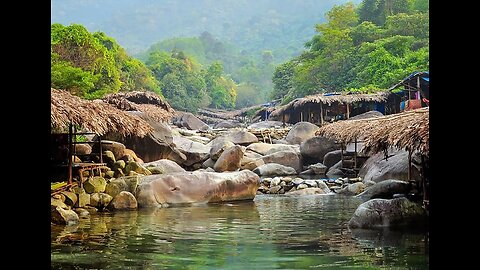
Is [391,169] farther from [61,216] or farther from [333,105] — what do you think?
[333,105]

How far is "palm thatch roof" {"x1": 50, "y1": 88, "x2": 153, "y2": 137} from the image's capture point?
33.0 ft

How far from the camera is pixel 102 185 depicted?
1193 cm

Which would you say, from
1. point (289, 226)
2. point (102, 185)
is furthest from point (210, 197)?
point (289, 226)

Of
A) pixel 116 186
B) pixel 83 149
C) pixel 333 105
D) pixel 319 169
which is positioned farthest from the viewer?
pixel 333 105

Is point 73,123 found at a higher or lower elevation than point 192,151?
higher

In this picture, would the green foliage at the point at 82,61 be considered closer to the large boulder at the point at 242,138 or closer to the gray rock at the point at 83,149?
the gray rock at the point at 83,149

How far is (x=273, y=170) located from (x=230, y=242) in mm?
11670

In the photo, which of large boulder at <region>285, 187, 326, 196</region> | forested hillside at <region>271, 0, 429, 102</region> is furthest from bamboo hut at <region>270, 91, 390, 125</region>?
large boulder at <region>285, 187, 326, 196</region>

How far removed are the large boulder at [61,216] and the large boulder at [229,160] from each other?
28.7 ft

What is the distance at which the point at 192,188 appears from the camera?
12.7 metres

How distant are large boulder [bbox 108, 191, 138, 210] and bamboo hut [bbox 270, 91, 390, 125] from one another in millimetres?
17339

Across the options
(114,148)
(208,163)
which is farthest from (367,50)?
(114,148)

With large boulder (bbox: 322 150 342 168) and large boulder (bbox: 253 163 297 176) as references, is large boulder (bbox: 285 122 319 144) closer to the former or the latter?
large boulder (bbox: 322 150 342 168)

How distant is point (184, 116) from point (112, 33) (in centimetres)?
10052
